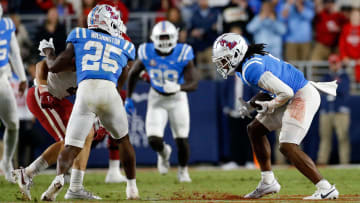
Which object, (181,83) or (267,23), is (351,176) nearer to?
(181,83)

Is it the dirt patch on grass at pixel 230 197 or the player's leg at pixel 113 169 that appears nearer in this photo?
the dirt patch on grass at pixel 230 197

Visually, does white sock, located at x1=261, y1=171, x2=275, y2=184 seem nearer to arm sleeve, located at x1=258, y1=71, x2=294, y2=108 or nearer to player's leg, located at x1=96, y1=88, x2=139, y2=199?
arm sleeve, located at x1=258, y1=71, x2=294, y2=108

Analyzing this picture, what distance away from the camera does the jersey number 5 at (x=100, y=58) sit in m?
6.12

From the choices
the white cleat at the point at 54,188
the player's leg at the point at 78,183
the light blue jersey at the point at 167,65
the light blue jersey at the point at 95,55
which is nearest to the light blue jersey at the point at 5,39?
the light blue jersey at the point at 167,65

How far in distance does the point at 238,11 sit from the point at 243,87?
4.54ft

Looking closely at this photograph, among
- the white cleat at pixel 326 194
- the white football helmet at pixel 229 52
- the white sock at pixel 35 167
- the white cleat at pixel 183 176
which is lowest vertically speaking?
the white cleat at pixel 183 176

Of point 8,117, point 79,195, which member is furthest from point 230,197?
point 8,117

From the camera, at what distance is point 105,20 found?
627cm

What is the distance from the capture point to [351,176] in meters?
9.23

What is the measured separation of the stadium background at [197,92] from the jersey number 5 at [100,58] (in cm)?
462

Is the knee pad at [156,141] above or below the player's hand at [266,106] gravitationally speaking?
below

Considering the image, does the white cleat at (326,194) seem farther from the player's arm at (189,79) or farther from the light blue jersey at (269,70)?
the player's arm at (189,79)

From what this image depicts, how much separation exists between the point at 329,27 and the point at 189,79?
178 inches

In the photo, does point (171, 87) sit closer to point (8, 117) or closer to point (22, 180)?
point (8, 117)
